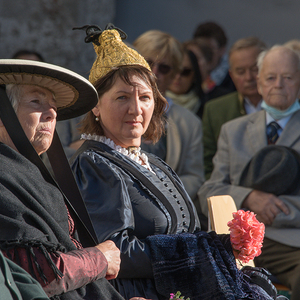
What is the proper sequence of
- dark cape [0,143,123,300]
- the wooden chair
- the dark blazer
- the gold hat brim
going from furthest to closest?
the dark blazer, the wooden chair, the gold hat brim, dark cape [0,143,123,300]

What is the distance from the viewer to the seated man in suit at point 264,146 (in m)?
3.30

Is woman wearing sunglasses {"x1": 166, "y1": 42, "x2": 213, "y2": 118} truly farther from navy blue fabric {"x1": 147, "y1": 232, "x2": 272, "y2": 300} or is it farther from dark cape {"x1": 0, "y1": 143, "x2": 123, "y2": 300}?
dark cape {"x1": 0, "y1": 143, "x2": 123, "y2": 300}

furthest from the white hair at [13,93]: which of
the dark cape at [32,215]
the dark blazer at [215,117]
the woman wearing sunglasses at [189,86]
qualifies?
the woman wearing sunglasses at [189,86]

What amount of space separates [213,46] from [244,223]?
4.28 metres

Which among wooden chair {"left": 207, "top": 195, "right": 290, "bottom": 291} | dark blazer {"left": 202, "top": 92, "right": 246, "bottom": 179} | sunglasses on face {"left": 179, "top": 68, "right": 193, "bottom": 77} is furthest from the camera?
sunglasses on face {"left": 179, "top": 68, "right": 193, "bottom": 77}

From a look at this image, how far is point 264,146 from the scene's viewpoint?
3688mm

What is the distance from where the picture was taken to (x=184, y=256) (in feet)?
6.78

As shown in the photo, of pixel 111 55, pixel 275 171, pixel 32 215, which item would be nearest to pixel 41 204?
pixel 32 215

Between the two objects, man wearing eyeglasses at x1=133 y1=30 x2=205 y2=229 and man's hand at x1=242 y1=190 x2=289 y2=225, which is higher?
man wearing eyeglasses at x1=133 y1=30 x2=205 y2=229

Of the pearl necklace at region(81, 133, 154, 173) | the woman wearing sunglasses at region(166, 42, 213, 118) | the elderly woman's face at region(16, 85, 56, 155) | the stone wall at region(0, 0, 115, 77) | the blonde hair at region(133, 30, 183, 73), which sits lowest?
the pearl necklace at region(81, 133, 154, 173)

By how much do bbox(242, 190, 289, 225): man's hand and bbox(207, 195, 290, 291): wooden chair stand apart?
61 centimetres

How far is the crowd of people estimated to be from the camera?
5.21 feet

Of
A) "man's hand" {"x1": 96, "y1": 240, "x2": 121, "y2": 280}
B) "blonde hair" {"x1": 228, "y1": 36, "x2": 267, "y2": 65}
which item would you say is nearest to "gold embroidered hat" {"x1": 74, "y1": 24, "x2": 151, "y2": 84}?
"man's hand" {"x1": 96, "y1": 240, "x2": 121, "y2": 280}

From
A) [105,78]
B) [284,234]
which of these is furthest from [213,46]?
[105,78]
